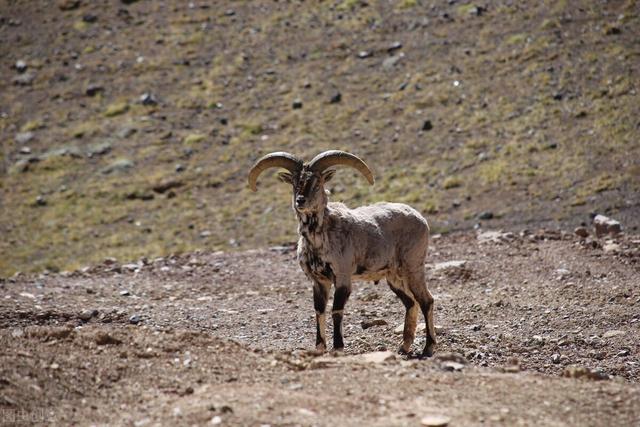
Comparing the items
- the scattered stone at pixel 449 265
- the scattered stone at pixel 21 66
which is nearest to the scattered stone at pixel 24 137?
the scattered stone at pixel 21 66

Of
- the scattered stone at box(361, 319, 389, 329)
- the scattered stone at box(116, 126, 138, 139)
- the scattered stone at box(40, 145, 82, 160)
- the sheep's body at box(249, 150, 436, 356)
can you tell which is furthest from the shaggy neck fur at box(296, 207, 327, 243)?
the scattered stone at box(116, 126, 138, 139)

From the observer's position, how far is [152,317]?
16.4 meters

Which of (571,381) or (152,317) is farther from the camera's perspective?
(152,317)

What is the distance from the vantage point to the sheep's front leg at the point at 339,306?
12.9 meters

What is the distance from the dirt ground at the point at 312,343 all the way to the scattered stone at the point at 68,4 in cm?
2922

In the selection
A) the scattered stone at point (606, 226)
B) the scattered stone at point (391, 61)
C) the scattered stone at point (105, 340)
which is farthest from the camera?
the scattered stone at point (391, 61)

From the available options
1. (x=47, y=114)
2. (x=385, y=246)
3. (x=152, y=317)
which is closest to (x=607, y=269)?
(x=385, y=246)

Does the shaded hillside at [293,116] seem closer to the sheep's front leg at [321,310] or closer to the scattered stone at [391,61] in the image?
the scattered stone at [391,61]

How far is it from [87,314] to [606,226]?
1203cm

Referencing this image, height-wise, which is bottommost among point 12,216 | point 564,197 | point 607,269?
point 12,216

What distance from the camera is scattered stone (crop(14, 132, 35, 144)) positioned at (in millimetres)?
39219

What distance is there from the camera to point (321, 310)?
13.1 metres

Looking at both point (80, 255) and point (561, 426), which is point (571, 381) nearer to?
point (561, 426)

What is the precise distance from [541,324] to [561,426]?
6805 millimetres
